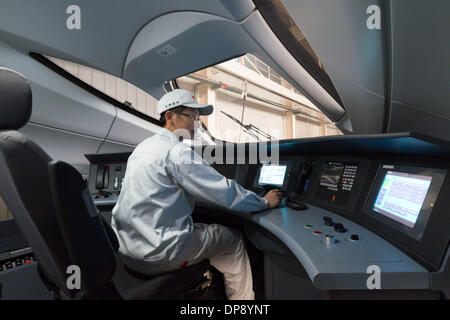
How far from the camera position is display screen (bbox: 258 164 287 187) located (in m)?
1.73

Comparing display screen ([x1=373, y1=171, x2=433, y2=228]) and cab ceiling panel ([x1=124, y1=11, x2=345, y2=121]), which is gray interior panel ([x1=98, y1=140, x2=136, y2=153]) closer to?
cab ceiling panel ([x1=124, y1=11, x2=345, y2=121])

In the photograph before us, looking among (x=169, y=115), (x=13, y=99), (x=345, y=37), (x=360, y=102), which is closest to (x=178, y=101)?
(x=169, y=115)

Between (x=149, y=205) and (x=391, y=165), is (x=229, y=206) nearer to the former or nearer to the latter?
(x=149, y=205)

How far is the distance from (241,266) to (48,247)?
3.28 feet

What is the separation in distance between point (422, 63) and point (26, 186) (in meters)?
1.80

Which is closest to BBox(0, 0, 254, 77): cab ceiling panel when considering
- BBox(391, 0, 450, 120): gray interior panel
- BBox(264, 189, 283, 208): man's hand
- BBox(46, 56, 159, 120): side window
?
BBox(46, 56, 159, 120): side window

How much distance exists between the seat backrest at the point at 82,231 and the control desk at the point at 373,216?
702 mm

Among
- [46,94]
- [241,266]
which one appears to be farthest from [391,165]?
[46,94]

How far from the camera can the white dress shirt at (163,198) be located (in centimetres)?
103

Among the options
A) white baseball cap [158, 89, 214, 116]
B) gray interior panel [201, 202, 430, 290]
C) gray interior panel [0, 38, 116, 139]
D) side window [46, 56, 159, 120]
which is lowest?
gray interior panel [201, 202, 430, 290]

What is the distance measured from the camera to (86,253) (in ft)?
2.39

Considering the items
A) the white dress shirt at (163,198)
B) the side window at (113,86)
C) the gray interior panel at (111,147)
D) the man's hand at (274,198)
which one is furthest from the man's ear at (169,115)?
the gray interior panel at (111,147)

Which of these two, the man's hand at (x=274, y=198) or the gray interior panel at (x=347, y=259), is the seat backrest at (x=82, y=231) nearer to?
the gray interior panel at (x=347, y=259)

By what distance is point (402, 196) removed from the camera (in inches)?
32.9
